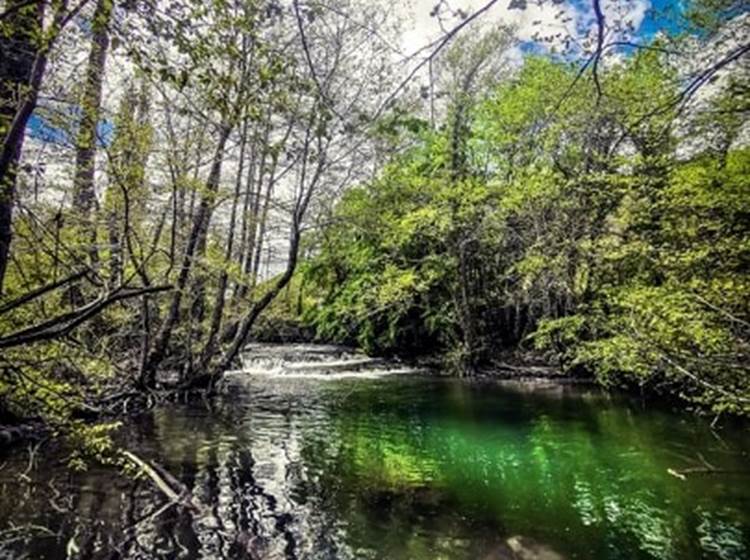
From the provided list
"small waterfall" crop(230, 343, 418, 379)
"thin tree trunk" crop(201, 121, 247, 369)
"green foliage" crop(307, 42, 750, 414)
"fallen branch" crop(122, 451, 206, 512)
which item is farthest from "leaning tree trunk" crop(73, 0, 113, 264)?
"small waterfall" crop(230, 343, 418, 379)

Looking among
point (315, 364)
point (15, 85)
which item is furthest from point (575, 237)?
point (15, 85)

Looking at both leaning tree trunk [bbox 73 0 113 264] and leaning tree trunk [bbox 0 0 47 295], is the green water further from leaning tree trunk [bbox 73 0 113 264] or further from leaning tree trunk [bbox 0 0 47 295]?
leaning tree trunk [bbox 0 0 47 295]

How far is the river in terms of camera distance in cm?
661

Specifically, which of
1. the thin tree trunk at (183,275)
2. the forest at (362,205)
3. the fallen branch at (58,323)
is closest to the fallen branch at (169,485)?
the forest at (362,205)

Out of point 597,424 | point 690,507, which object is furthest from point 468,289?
point 690,507

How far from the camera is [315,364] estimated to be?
86.0 feet

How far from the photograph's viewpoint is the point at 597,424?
547 inches

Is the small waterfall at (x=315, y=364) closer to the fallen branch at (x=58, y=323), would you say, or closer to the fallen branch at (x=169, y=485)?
the fallen branch at (x=169, y=485)

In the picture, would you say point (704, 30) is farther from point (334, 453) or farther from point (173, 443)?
point (173, 443)

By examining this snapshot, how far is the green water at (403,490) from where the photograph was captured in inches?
262

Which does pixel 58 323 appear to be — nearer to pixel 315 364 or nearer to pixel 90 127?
pixel 90 127

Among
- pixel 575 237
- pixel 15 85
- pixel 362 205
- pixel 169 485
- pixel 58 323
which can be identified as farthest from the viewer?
pixel 362 205

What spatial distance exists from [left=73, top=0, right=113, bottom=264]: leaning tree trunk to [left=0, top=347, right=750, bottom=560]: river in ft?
11.3

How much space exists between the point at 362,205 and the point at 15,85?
65.4 ft
